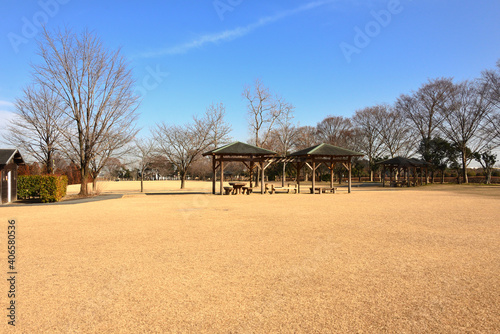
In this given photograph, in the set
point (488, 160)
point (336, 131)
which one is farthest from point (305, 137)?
point (488, 160)

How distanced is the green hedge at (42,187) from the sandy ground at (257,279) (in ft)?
30.5

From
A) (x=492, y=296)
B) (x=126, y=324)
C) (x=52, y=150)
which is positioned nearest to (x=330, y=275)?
(x=492, y=296)

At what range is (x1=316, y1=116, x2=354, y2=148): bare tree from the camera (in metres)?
52.9

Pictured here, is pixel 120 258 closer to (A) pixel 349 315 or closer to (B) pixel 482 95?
(A) pixel 349 315

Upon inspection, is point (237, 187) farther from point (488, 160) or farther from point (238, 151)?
point (488, 160)

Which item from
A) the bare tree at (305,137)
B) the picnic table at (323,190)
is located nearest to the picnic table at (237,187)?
the picnic table at (323,190)

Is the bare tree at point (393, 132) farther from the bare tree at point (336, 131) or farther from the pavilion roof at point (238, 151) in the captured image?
the pavilion roof at point (238, 151)

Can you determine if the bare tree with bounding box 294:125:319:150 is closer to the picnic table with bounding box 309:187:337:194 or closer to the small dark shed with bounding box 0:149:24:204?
the picnic table with bounding box 309:187:337:194

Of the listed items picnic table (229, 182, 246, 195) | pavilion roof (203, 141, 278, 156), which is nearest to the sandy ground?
pavilion roof (203, 141, 278, 156)

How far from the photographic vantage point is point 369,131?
168 feet

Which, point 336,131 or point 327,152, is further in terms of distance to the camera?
point 336,131

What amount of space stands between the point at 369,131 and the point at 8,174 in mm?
46211

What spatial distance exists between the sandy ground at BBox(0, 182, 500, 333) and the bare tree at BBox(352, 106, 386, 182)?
142 ft

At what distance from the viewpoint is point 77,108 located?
21328 mm
